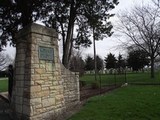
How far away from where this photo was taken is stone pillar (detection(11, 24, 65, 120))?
6.27 m

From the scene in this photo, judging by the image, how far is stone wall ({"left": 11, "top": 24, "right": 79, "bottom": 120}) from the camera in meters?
6.27

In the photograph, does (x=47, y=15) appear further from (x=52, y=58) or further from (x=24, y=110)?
(x=24, y=110)

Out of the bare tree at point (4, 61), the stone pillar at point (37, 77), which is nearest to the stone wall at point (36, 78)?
the stone pillar at point (37, 77)

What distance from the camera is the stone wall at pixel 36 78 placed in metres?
6.27

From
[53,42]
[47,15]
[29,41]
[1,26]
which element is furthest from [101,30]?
[29,41]

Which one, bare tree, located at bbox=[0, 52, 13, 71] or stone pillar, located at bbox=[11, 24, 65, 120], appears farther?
bare tree, located at bbox=[0, 52, 13, 71]

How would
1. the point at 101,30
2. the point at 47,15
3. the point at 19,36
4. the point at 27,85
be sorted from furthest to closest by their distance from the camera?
the point at 101,30
the point at 47,15
the point at 19,36
the point at 27,85

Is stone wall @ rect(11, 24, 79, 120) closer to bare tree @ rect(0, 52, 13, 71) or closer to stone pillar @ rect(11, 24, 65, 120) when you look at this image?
stone pillar @ rect(11, 24, 65, 120)

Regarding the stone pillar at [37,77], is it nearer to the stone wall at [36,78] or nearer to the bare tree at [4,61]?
the stone wall at [36,78]

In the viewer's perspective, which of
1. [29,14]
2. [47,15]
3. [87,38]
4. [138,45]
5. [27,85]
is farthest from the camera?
[138,45]

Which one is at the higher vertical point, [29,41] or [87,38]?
[87,38]

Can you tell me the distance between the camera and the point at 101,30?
46.0 ft

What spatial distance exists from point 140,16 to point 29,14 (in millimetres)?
18282

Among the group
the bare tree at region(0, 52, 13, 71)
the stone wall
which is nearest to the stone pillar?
the stone wall
